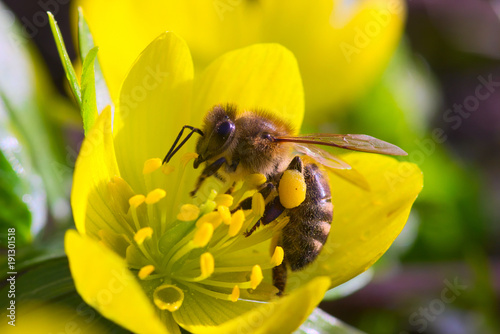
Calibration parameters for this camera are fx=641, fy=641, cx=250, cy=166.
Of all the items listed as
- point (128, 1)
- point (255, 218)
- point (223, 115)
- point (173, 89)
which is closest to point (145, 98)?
point (173, 89)

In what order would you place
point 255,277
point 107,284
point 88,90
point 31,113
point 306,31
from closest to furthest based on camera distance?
point 107,284 → point 88,90 → point 255,277 → point 31,113 → point 306,31

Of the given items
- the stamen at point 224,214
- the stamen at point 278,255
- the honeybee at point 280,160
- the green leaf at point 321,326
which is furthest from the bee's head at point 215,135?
the green leaf at point 321,326

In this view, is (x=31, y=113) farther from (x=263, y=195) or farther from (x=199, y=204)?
(x=263, y=195)

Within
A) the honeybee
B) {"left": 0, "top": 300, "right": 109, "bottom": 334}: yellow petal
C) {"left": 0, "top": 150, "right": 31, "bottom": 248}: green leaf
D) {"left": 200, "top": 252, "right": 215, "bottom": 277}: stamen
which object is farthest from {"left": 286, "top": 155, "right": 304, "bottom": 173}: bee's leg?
{"left": 0, "top": 150, "right": 31, "bottom": 248}: green leaf

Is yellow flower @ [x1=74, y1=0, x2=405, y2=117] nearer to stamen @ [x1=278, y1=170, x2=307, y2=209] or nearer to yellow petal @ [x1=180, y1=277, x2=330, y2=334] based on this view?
stamen @ [x1=278, y1=170, x2=307, y2=209]

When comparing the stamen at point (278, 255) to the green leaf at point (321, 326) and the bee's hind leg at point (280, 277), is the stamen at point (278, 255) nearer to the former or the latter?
the bee's hind leg at point (280, 277)

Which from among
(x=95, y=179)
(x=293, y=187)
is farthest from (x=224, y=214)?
(x=95, y=179)

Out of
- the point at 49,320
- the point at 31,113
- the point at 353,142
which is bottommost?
the point at 31,113
